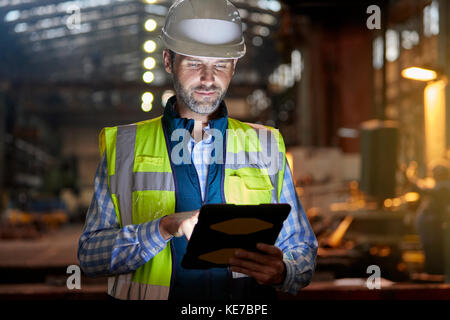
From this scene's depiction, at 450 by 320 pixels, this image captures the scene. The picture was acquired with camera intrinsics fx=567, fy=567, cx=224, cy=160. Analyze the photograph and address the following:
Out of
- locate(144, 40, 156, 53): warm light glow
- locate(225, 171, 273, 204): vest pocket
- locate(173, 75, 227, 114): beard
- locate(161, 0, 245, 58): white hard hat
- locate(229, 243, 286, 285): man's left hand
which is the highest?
locate(144, 40, 156, 53): warm light glow

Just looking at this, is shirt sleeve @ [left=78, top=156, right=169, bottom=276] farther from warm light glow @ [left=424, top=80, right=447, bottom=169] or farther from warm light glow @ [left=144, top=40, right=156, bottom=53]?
warm light glow @ [left=424, top=80, right=447, bottom=169]

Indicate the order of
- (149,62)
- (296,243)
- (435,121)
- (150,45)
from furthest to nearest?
(435,121) < (149,62) < (150,45) < (296,243)

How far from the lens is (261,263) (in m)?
1.68

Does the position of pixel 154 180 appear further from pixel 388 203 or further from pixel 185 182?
pixel 388 203

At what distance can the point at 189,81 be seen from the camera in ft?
6.23

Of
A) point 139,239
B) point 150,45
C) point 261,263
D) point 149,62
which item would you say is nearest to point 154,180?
point 139,239

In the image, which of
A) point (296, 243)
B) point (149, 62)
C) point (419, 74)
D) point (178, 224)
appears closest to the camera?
point (178, 224)

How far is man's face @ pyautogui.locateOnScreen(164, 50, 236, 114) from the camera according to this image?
188cm

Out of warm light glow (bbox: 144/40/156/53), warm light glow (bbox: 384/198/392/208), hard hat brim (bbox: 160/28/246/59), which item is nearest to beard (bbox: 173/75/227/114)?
hard hat brim (bbox: 160/28/246/59)

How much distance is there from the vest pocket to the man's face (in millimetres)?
248

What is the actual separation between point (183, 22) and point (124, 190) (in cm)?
59

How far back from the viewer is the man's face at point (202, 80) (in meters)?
1.88

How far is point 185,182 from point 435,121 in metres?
7.16
